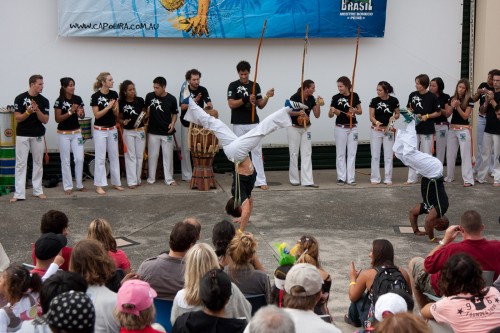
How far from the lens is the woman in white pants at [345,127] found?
44.0ft

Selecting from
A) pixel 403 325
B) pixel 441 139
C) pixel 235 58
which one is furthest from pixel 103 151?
pixel 403 325

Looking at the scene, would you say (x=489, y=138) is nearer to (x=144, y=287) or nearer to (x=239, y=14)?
→ (x=239, y=14)

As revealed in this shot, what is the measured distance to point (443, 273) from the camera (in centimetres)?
562

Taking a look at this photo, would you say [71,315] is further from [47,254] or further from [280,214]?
[280,214]

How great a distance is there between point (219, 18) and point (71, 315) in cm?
1012

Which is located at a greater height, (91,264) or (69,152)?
(69,152)

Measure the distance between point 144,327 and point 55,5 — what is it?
378 inches

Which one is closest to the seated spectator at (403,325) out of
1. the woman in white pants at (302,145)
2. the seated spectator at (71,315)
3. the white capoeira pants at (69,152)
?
the seated spectator at (71,315)

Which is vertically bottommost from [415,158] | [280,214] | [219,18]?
[280,214]

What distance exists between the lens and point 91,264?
544 cm

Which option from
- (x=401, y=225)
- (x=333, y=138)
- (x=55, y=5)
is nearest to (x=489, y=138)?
(x=333, y=138)

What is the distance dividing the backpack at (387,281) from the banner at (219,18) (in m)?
8.07

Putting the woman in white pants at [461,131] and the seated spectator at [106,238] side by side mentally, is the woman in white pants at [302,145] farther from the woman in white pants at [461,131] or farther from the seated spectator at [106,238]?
the seated spectator at [106,238]

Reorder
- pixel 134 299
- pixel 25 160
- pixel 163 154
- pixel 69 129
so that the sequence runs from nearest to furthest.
A: 1. pixel 134 299
2. pixel 25 160
3. pixel 69 129
4. pixel 163 154
